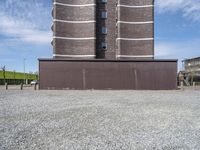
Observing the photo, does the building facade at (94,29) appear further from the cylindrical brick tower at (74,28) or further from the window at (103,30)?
the window at (103,30)

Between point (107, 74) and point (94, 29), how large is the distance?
38.6ft

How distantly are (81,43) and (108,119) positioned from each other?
31.8 meters

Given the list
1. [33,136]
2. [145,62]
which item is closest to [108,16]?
[145,62]

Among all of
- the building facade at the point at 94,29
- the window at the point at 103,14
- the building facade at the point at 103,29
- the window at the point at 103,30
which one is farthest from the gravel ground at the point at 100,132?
the window at the point at 103,14

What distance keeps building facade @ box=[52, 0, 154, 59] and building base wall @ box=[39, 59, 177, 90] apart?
867 centimetres

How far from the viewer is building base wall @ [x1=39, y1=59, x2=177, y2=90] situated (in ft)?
102

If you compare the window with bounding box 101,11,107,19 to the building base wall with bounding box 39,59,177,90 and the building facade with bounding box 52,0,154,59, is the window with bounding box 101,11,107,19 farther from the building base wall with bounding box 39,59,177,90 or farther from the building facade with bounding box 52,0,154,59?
the building base wall with bounding box 39,59,177,90

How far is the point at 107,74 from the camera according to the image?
3148 cm

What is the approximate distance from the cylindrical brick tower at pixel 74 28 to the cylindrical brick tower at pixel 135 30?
451cm

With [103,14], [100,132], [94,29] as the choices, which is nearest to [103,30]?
[94,29]

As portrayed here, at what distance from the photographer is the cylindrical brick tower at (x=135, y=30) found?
40.4 meters

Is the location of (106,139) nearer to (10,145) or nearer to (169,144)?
(169,144)

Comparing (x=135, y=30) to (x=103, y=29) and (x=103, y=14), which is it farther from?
(x=103, y=14)

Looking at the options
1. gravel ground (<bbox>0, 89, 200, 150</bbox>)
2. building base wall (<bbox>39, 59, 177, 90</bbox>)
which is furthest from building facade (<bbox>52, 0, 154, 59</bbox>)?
gravel ground (<bbox>0, 89, 200, 150</bbox>)
